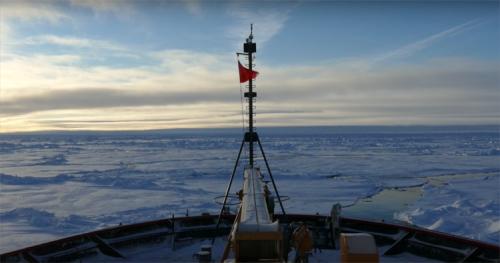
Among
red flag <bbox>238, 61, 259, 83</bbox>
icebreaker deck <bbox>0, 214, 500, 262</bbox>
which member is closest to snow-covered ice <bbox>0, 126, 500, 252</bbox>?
icebreaker deck <bbox>0, 214, 500, 262</bbox>

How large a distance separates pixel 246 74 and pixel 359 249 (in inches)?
282

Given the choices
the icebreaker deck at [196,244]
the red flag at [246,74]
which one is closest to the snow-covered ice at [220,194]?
the icebreaker deck at [196,244]

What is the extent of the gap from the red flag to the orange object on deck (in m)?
6.90

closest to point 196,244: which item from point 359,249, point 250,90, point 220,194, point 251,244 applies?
point 250,90

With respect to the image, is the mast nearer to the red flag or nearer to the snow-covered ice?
the red flag

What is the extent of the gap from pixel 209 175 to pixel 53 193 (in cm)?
1079

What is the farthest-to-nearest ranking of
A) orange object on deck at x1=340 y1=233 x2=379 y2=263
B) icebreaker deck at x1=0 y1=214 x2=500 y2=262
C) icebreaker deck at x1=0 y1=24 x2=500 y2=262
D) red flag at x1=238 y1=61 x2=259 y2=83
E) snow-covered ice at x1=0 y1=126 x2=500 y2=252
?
snow-covered ice at x1=0 y1=126 x2=500 y2=252
red flag at x1=238 y1=61 x2=259 y2=83
icebreaker deck at x1=0 y1=214 x2=500 y2=262
icebreaker deck at x1=0 y1=24 x2=500 y2=262
orange object on deck at x1=340 y1=233 x2=379 y2=263

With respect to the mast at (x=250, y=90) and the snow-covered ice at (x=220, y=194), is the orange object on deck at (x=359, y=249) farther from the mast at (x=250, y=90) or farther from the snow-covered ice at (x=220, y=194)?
the snow-covered ice at (x=220, y=194)

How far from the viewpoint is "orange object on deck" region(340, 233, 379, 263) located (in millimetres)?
4215

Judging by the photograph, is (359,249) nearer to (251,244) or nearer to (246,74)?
(251,244)

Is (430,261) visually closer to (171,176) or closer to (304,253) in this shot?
(304,253)

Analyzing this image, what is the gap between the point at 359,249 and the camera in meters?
4.27

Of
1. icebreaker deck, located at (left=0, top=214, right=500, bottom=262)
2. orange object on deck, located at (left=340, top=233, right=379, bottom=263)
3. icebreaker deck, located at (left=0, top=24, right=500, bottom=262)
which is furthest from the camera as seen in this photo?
icebreaker deck, located at (left=0, top=214, right=500, bottom=262)

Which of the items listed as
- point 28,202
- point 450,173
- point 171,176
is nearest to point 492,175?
point 450,173
